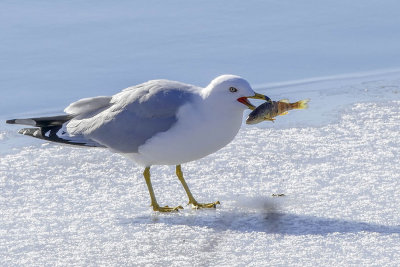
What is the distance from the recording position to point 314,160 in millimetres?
5977

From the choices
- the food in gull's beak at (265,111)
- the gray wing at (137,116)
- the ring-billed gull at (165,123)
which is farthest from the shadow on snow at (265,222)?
the food in gull's beak at (265,111)

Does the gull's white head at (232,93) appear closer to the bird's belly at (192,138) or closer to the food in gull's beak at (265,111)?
the bird's belly at (192,138)

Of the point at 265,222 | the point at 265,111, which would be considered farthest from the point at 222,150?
the point at 265,222

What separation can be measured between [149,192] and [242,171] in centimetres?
71

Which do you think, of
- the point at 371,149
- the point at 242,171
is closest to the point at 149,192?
the point at 242,171

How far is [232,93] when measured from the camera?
203 inches

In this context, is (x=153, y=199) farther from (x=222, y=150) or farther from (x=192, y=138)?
(x=222, y=150)

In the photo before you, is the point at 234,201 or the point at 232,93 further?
the point at 234,201

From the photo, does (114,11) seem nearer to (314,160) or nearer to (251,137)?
(251,137)

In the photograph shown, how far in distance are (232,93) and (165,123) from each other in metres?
0.43

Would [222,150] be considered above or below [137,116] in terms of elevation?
below

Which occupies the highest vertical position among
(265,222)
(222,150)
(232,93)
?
(232,93)

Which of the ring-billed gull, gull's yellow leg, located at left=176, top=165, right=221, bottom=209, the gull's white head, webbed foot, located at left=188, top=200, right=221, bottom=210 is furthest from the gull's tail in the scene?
the gull's white head

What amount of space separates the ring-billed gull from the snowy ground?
0.27 m
